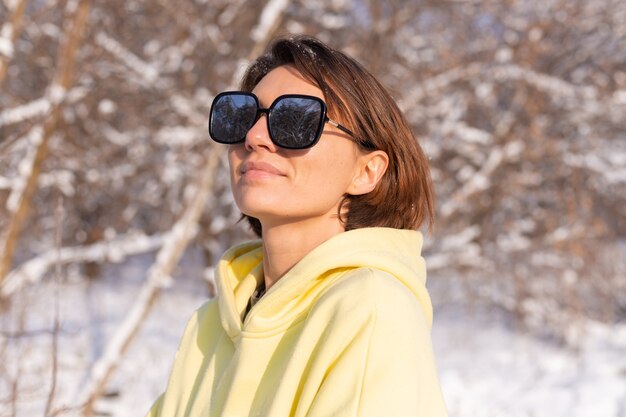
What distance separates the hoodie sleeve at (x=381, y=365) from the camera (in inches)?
38.7

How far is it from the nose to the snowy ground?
11.4 ft

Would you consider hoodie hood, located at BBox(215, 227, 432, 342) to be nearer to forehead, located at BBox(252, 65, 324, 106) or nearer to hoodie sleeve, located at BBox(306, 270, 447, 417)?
hoodie sleeve, located at BBox(306, 270, 447, 417)

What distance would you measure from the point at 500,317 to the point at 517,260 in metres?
1.40

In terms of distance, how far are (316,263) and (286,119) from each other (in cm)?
27

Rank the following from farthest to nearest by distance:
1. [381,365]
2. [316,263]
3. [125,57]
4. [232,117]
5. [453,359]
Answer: [453,359] < [125,57] < [232,117] < [316,263] < [381,365]

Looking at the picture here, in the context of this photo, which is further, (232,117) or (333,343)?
(232,117)

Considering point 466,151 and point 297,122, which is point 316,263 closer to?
point 297,122

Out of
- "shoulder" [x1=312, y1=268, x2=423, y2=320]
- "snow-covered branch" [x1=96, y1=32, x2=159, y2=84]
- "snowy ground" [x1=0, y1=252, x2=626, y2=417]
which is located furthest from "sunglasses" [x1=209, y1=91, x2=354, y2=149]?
"snow-covered branch" [x1=96, y1=32, x2=159, y2=84]

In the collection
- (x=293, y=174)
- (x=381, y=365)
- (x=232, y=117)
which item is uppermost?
(x=232, y=117)

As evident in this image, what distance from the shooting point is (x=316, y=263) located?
3.76 ft

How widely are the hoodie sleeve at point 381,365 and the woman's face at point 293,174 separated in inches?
9.0

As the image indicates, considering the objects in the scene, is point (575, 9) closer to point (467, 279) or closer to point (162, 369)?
point (467, 279)

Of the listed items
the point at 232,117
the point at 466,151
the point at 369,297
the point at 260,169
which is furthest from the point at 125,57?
the point at 369,297

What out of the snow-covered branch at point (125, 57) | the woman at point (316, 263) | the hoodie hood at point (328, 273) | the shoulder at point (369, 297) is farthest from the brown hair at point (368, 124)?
the snow-covered branch at point (125, 57)
